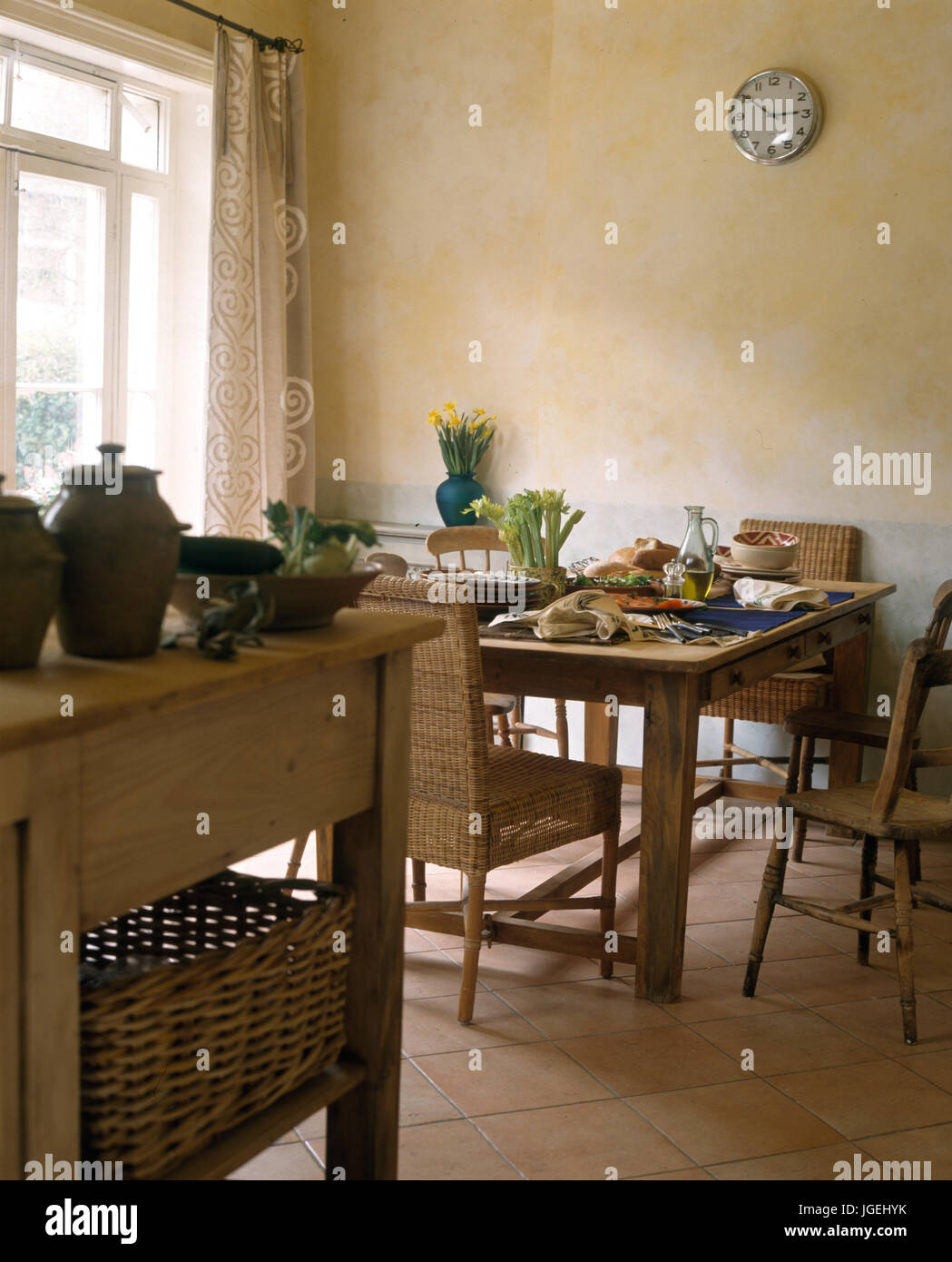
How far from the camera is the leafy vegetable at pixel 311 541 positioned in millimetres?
1501

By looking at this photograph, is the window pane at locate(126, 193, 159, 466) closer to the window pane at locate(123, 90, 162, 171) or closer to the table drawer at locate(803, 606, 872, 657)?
the window pane at locate(123, 90, 162, 171)

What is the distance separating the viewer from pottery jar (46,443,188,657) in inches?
49.4

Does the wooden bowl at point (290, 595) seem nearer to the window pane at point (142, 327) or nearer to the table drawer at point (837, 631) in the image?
the table drawer at point (837, 631)

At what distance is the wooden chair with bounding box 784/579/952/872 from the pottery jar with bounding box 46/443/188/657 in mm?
2371

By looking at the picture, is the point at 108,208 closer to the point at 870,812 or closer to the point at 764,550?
the point at 764,550

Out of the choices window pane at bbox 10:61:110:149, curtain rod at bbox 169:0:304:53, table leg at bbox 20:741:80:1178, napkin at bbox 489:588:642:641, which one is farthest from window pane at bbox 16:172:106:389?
table leg at bbox 20:741:80:1178

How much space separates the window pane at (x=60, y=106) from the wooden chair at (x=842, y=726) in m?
3.11

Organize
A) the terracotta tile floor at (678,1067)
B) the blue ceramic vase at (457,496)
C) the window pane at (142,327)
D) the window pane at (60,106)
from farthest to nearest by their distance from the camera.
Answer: the blue ceramic vase at (457,496)
the window pane at (142,327)
the window pane at (60,106)
the terracotta tile floor at (678,1067)

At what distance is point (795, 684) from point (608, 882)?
4.37ft

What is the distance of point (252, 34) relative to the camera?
4.61 m

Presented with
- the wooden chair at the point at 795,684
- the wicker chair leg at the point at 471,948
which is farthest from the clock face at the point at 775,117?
the wicker chair leg at the point at 471,948

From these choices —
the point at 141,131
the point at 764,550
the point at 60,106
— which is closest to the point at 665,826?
the point at 764,550

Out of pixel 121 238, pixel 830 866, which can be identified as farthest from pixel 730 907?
pixel 121 238
